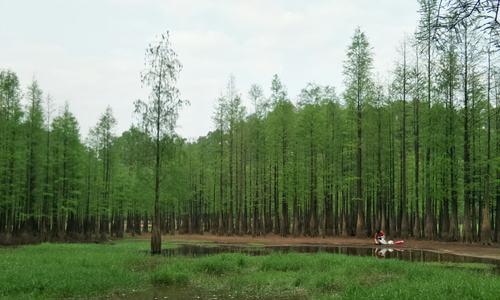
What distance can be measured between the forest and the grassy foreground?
329 inches

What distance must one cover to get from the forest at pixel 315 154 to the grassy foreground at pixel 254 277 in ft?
27.4

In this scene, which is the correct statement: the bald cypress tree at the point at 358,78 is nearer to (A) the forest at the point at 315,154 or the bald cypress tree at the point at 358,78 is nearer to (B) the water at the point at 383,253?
(A) the forest at the point at 315,154

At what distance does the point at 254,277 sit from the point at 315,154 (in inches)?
1372

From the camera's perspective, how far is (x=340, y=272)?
60.1ft

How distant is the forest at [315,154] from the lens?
37.7 m

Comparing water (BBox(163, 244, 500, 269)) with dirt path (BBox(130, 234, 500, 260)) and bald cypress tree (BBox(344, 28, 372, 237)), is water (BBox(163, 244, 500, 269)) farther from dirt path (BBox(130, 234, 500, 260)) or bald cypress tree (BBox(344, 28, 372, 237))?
bald cypress tree (BBox(344, 28, 372, 237))

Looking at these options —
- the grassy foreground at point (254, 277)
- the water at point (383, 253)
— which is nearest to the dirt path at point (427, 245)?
the water at point (383, 253)

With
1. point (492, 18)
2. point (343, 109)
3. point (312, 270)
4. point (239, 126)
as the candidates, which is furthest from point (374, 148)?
point (492, 18)

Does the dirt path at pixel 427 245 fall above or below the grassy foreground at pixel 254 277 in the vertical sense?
below

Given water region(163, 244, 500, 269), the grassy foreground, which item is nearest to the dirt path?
water region(163, 244, 500, 269)

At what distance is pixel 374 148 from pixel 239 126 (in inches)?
765

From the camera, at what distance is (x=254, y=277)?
18422 mm

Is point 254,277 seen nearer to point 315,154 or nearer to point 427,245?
point 427,245

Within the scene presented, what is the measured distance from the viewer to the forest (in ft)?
124
